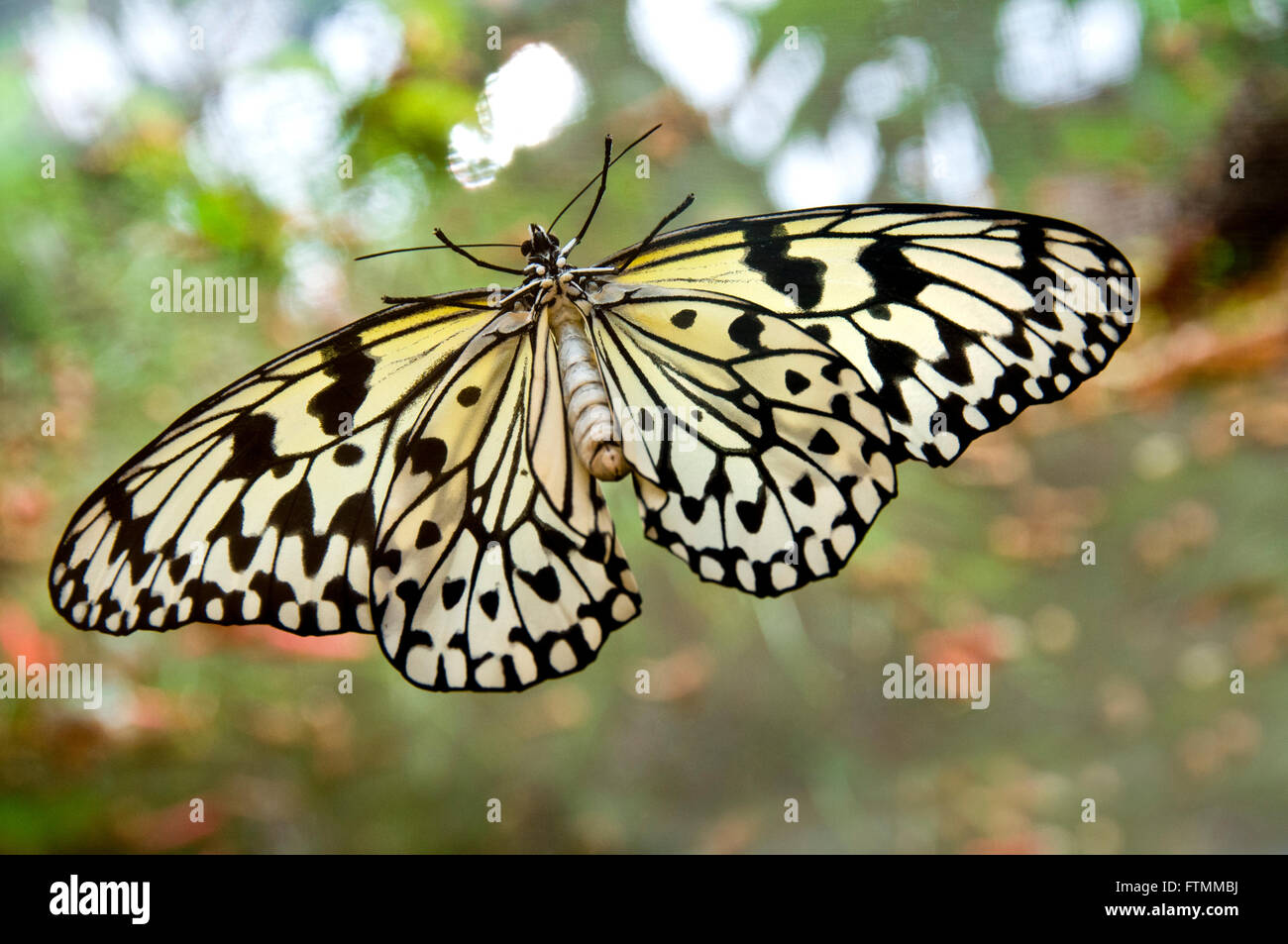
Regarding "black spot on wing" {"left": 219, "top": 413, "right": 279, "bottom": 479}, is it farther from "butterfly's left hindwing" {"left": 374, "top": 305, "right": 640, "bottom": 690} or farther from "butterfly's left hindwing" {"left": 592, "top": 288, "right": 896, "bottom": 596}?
"butterfly's left hindwing" {"left": 592, "top": 288, "right": 896, "bottom": 596}

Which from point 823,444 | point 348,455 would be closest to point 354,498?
point 348,455

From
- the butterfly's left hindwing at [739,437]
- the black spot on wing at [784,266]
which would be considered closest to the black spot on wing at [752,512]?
→ the butterfly's left hindwing at [739,437]

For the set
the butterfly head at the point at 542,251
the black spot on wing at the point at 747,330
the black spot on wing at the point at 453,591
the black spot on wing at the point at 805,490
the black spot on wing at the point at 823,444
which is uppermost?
the butterfly head at the point at 542,251

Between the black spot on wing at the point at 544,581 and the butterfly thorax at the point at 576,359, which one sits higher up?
the butterfly thorax at the point at 576,359

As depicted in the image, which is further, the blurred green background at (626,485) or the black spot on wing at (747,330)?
the blurred green background at (626,485)

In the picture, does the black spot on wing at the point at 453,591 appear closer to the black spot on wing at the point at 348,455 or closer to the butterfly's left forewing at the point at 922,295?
the black spot on wing at the point at 348,455

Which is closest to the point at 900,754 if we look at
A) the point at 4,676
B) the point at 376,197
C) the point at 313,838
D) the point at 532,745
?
the point at 532,745

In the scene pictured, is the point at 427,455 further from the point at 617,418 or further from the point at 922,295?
the point at 922,295
